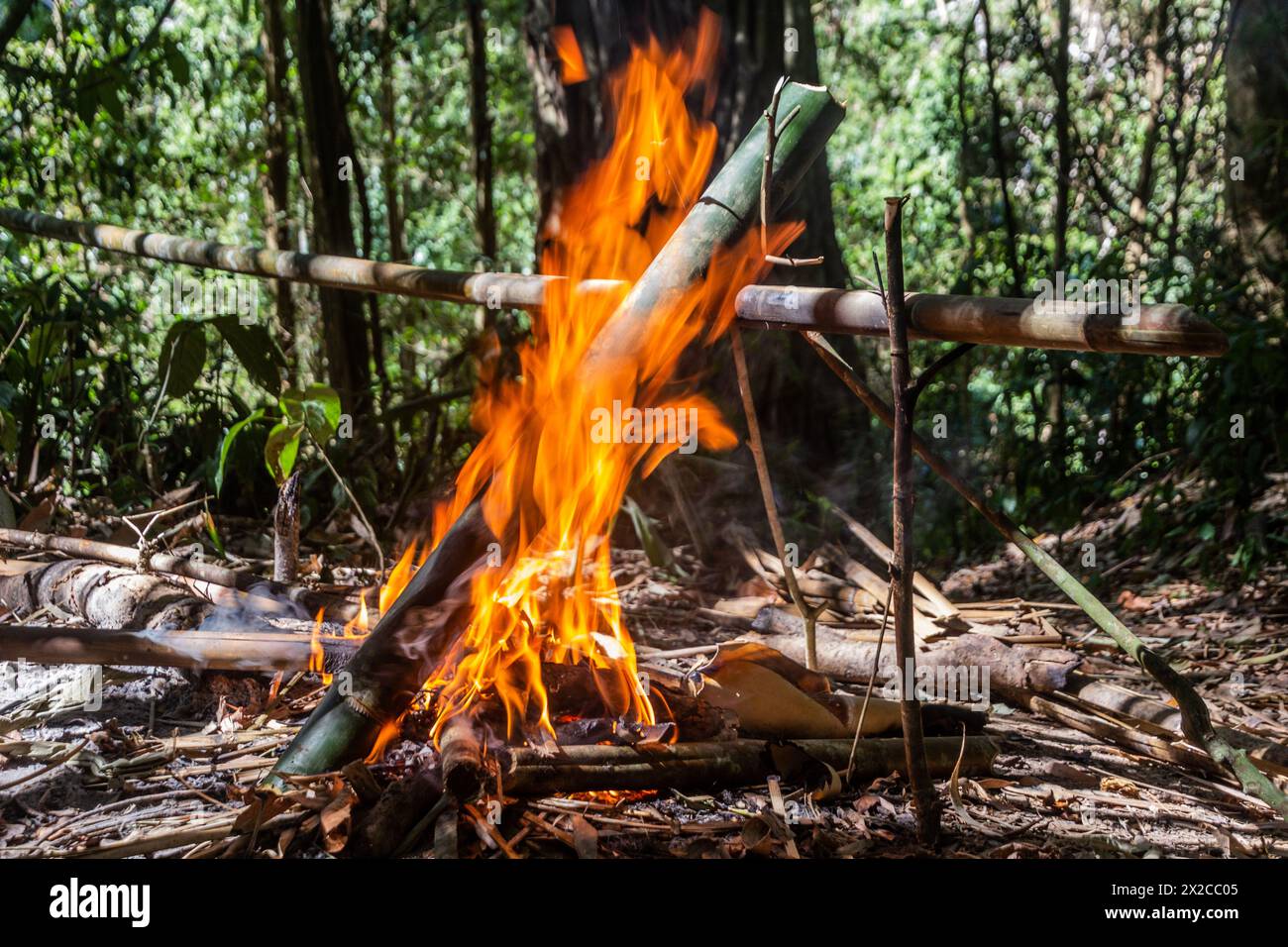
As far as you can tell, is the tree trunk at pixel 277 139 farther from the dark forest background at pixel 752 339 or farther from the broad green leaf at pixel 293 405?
the broad green leaf at pixel 293 405

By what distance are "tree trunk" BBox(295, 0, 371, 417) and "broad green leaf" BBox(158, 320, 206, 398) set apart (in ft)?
7.74

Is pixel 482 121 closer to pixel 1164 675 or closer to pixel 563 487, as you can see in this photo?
pixel 563 487

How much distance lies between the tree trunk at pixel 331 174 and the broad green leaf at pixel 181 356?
2360 millimetres

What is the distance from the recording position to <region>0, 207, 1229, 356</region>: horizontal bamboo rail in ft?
6.92

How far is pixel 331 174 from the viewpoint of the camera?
7.32 meters

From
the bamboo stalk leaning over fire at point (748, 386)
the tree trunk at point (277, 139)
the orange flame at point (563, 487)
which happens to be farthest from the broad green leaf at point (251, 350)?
the tree trunk at point (277, 139)

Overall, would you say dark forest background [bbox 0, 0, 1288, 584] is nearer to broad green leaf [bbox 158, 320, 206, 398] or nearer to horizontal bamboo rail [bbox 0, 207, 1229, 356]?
broad green leaf [bbox 158, 320, 206, 398]

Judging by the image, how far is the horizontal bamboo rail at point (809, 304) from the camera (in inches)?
83.0

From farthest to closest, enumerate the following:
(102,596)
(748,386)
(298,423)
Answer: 1. (298,423)
2. (102,596)
3. (748,386)

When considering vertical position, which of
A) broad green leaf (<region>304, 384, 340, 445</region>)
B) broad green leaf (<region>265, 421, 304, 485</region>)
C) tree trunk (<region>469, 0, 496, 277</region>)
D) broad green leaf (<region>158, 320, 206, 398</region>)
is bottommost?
broad green leaf (<region>265, 421, 304, 485</region>)

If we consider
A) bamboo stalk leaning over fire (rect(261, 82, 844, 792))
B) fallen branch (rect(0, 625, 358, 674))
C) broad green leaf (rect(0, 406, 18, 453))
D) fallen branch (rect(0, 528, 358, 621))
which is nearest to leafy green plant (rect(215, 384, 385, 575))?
fallen branch (rect(0, 528, 358, 621))

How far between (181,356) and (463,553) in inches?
96.9

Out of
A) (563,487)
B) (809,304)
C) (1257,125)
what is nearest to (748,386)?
(809,304)
